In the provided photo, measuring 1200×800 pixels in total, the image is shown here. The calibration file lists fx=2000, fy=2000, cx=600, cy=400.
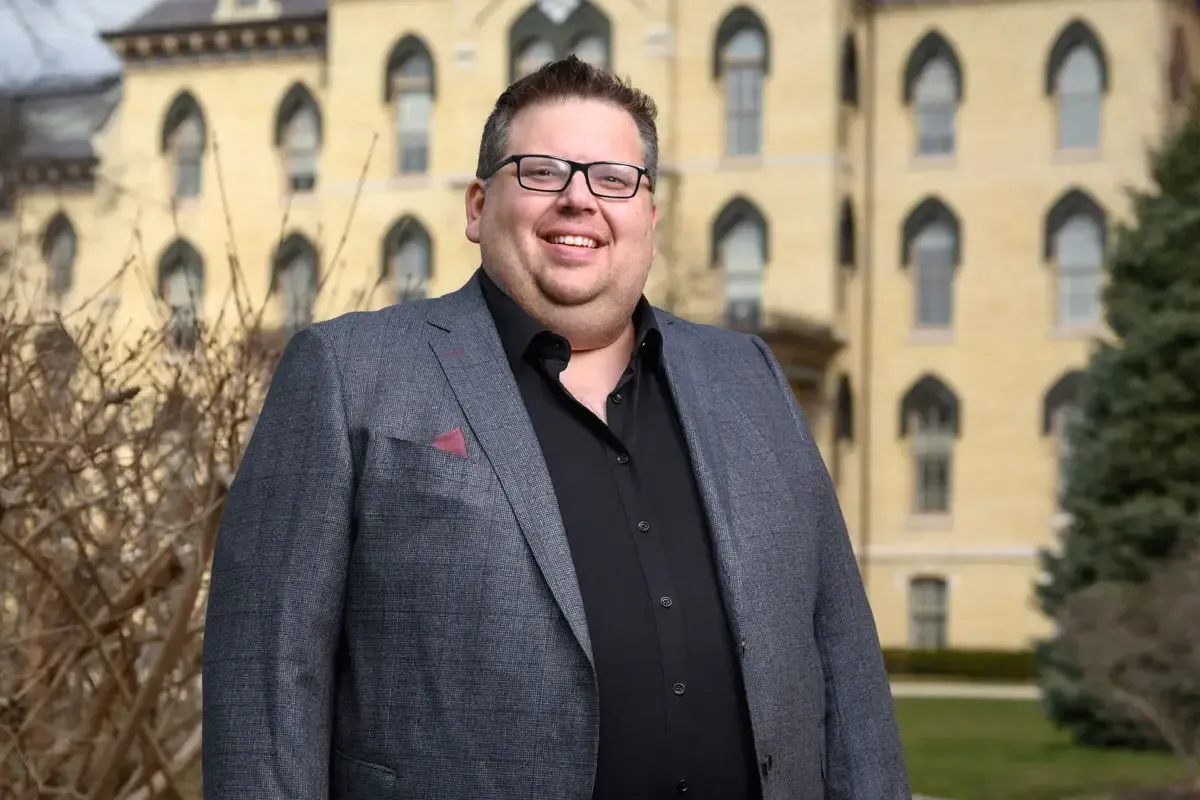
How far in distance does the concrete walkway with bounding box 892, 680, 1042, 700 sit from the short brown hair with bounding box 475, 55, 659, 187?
23.5 meters

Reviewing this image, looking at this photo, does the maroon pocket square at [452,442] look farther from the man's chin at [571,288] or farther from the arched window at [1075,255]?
the arched window at [1075,255]

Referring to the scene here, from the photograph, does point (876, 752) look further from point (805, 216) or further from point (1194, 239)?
point (805, 216)

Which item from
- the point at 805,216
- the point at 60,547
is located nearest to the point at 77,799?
the point at 60,547

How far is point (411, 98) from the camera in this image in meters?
36.3

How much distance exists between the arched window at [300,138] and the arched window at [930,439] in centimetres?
1204

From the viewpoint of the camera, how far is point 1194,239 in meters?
20.1

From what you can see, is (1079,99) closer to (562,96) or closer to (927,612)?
(927,612)

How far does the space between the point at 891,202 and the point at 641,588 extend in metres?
31.9

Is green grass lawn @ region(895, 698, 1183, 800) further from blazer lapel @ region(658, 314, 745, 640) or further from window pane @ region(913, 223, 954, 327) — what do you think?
window pane @ region(913, 223, 954, 327)

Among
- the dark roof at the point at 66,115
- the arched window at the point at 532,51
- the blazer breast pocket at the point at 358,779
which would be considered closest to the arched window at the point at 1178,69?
the arched window at the point at 532,51

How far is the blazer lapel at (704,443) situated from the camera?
3.24m

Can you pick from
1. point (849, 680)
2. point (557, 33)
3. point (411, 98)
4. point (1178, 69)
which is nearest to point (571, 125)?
point (849, 680)

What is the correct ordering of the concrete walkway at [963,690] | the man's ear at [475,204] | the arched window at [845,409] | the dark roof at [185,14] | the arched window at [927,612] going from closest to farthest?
the man's ear at [475,204] < the concrete walkway at [963,690] < the arched window at [927,612] < the arched window at [845,409] < the dark roof at [185,14]

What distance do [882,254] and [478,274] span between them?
1242 inches
